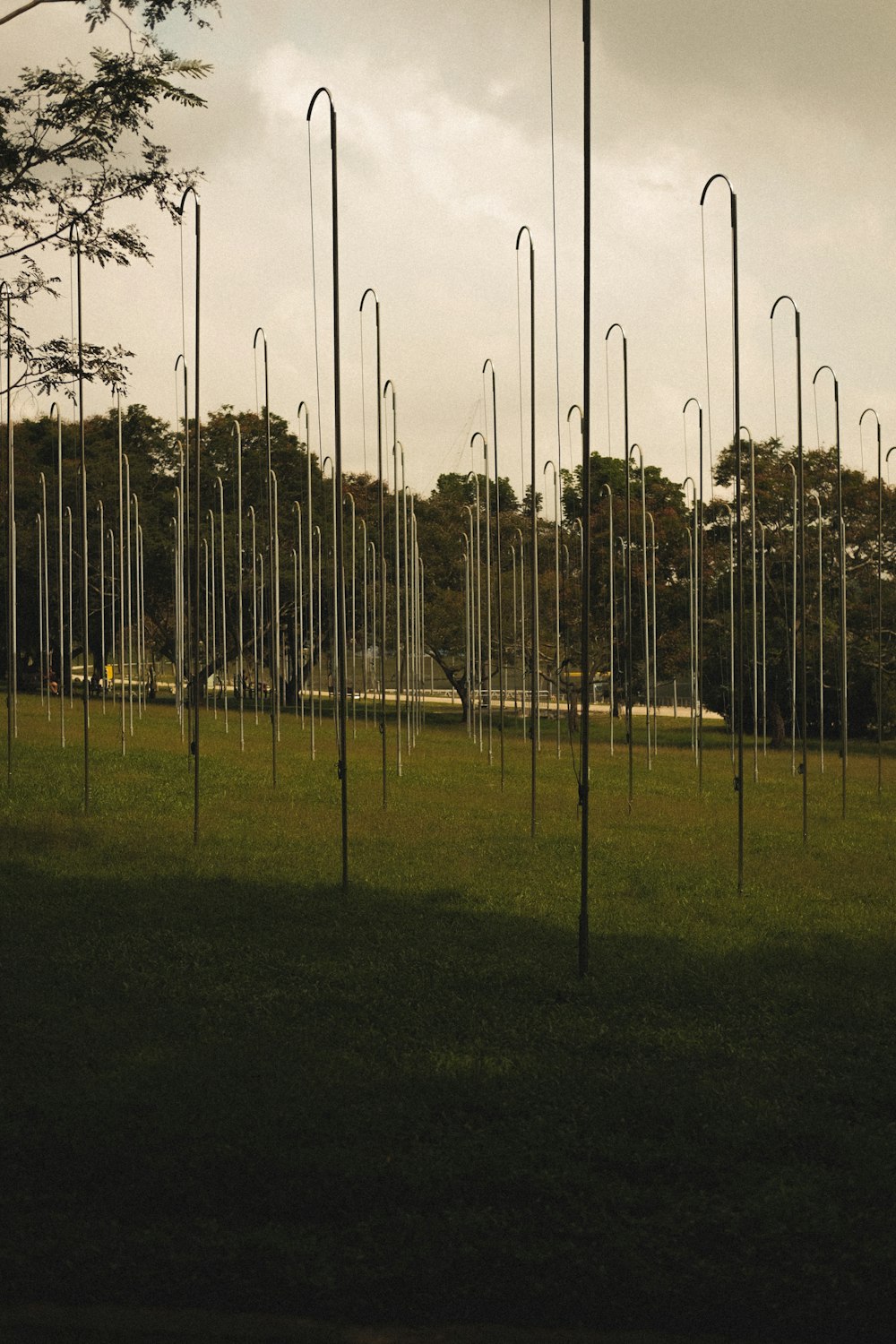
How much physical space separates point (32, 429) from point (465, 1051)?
126 ft

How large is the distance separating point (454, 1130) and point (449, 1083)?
563mm

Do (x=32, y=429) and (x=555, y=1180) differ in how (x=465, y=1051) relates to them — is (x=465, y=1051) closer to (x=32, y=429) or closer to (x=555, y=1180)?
(x=555, y=1180)

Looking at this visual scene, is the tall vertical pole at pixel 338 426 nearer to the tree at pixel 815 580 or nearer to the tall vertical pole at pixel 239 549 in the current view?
the tall vertical pole at pixel 239 549

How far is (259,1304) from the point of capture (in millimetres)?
4121

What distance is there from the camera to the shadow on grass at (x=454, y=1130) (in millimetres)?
4250

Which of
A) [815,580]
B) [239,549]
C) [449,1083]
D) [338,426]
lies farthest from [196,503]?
[815,580]

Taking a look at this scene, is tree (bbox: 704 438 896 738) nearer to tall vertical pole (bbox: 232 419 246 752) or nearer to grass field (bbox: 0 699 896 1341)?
tall vertical pole (bbox: 232 419 246 752)

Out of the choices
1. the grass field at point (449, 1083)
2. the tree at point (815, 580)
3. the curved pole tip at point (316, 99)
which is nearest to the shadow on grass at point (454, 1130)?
the grass field at point (449, 1083)

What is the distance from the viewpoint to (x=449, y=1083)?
6113 millimetres

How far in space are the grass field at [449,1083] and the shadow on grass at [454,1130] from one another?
0.02 meters

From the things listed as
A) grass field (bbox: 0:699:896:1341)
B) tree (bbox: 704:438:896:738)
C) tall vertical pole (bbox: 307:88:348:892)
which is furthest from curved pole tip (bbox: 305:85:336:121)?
tree (bbox: 704:438:896:738)

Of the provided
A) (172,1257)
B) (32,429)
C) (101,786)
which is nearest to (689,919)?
(172,1257)

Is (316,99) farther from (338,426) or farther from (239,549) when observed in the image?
(239,549)

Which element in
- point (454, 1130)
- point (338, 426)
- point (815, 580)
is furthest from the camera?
point (815, 580)
